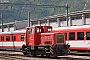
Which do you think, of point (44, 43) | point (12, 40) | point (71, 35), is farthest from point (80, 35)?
point (12, 40)

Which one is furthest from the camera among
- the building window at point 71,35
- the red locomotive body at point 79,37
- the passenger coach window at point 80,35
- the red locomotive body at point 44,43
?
the building window at point 71,35

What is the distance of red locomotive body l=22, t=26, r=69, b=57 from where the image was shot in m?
23.9

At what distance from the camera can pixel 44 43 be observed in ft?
83.8

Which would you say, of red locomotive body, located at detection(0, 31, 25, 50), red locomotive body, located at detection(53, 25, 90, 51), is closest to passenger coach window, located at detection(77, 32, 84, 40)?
red locomotive body, located at detection(53, 25, 90, 51)

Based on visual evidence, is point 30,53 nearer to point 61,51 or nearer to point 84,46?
point 61,51

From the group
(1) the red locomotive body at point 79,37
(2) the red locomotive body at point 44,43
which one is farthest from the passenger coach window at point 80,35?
(2) the red locomotive body at point 44,43

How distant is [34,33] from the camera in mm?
25953

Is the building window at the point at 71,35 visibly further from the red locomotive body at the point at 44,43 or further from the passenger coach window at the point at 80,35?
the red locomotive body at the point at 44,43

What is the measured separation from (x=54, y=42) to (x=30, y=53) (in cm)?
356

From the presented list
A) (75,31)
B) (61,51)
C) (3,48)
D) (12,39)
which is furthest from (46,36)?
(3,48)

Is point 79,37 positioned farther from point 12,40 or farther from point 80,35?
point 12,40

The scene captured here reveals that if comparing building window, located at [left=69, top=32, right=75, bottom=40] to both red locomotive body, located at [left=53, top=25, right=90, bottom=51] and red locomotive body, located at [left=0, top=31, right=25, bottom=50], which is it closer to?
red locomotive body, located at [left=53, top=25, right=90, bottom=51]

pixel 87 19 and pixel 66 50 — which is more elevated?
pixel 87 19

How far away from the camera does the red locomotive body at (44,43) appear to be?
2394 cm
